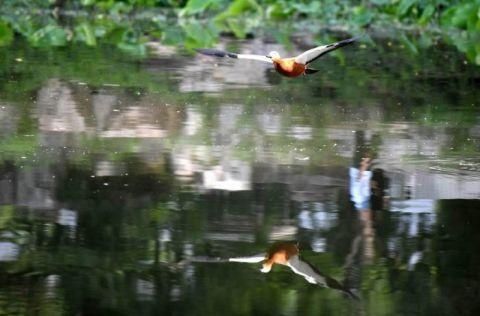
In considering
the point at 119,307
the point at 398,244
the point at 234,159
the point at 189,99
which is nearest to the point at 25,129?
the point at 234,159

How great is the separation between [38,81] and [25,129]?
353 cm

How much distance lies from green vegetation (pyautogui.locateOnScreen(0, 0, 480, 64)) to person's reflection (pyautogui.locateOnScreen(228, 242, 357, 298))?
1179cm

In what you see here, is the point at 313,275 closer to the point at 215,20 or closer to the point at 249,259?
the point at 249,259

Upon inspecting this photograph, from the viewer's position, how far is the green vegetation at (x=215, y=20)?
69.4 ft

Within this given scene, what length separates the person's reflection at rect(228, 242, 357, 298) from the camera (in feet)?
18.4

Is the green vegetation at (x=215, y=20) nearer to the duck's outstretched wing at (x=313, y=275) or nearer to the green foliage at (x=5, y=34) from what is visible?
the green foliage at (x=5, y=34)

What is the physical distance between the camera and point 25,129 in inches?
388

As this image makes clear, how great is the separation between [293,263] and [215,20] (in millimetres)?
22343

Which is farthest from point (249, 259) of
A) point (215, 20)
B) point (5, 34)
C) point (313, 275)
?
point (215, 20)

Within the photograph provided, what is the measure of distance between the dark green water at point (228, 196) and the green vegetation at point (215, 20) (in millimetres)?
6186

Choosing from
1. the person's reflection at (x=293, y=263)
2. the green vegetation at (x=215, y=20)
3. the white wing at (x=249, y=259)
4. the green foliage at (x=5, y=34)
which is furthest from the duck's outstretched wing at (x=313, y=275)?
the green foliage at (x=5, y=34)

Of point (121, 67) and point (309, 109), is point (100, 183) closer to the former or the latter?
point (309, 109)

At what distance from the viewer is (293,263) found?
599cm

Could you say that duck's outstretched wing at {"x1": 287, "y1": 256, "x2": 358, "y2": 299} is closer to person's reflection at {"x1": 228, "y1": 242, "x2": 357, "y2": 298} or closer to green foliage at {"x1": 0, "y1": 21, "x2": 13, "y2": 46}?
person's reflection at {"x1": 228, "y1": 242, "x2": 357, "y2": 298}
